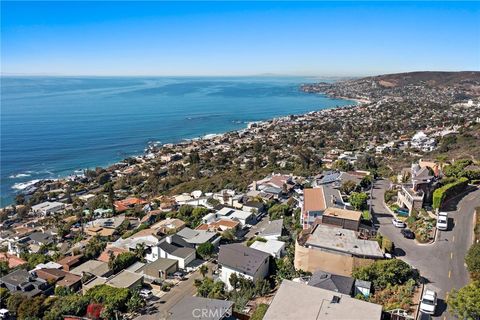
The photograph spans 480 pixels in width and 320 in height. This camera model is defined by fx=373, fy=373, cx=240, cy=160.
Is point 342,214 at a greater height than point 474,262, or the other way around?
point 474,262

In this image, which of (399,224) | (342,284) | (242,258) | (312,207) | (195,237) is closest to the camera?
(342,284)

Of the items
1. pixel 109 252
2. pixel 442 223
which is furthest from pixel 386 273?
pixel 109 252

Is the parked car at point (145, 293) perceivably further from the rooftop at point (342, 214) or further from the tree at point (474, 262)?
the tree at point (474, 262)

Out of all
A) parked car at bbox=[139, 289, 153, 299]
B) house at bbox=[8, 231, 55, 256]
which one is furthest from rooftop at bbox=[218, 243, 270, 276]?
house at bbox=[8, 231, 55, 256]

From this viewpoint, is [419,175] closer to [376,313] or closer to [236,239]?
[236,239]

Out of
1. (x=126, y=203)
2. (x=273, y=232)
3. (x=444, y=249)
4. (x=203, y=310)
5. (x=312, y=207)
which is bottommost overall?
(x=126, y=203)

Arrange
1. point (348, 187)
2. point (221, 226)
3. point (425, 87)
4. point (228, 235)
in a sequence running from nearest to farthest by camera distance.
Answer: point (228, 235) < point (221, 226) < point (348, 187) < point (425, 87)

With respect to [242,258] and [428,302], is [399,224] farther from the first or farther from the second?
[242,258]
